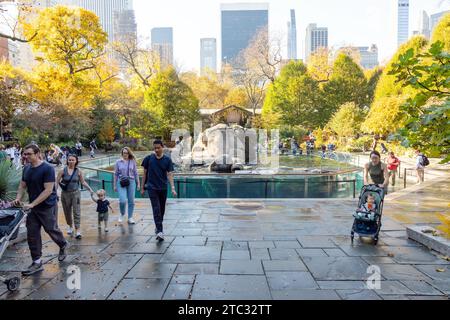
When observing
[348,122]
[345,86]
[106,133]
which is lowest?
[106,133]

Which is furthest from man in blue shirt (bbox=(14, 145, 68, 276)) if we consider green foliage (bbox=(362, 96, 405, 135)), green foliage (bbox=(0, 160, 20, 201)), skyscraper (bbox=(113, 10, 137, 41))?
skyscraper (bbox=(113, 10, 137, 41))

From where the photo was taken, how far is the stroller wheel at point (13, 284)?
416cm

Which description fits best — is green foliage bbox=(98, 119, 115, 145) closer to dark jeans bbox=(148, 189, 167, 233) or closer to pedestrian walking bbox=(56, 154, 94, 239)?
pedestrian walking bbox=(56, 154, 94, 239)

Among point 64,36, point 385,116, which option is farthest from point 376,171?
point 64,36

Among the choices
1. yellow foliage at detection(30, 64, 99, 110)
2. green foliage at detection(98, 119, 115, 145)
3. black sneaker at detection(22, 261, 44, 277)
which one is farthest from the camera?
green foliage at detection(98, 119, 115, 145)

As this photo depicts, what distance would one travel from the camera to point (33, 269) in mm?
4805

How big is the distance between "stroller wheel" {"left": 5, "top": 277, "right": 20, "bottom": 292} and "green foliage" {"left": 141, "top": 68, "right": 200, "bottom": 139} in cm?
2986

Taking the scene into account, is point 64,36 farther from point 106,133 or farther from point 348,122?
point 348,122

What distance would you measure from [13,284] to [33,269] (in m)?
0.61

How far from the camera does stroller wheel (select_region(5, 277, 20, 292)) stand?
13.7 feet

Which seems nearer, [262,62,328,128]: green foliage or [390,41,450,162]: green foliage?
[390,41,450,162]: green foliage

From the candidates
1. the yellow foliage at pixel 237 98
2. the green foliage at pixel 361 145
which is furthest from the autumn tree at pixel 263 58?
the green foliage at pixel 361 145

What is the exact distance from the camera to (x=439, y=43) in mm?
5117

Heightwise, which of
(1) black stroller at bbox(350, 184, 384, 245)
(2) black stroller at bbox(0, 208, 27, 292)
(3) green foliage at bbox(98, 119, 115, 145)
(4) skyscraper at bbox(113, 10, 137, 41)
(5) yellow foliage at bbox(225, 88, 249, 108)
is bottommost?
(1) black stroller at bbox(350, 184, 384, 245)
